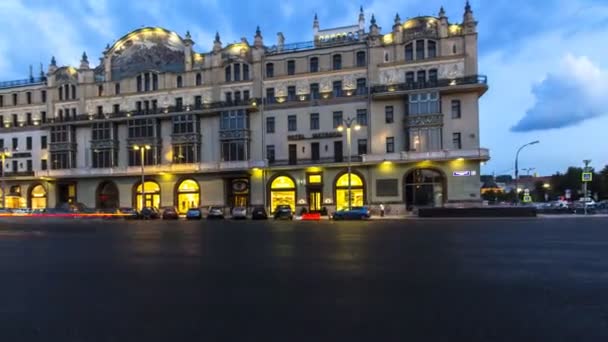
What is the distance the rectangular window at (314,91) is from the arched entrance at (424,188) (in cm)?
1350

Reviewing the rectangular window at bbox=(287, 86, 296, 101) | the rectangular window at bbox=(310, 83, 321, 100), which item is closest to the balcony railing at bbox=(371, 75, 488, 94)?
the rectangular window at bbox=(310, 83, 321, 100)

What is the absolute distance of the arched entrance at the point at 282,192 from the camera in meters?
46.3

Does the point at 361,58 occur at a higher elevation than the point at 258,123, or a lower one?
higher

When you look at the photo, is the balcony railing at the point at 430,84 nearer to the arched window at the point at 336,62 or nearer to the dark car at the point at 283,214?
the arched window at the point at 336,62

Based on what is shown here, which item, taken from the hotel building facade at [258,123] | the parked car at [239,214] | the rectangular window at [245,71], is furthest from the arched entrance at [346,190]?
the rectangular window at [245,71]

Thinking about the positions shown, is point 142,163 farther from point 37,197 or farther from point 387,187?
point 387,187

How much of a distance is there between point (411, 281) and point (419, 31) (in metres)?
40.4

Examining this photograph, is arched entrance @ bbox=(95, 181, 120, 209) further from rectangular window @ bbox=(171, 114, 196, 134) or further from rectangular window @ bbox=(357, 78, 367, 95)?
rectangular window @ bbox=(357, 78, 367, 95)

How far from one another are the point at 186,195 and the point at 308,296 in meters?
44.6

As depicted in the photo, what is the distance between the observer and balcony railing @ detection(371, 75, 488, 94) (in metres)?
40.6

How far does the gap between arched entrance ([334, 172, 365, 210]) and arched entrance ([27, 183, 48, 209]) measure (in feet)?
133

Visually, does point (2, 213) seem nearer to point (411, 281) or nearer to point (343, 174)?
point (343, 174)

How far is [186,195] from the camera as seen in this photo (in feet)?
162

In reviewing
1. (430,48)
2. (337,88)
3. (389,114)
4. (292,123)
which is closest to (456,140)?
(389,114)
